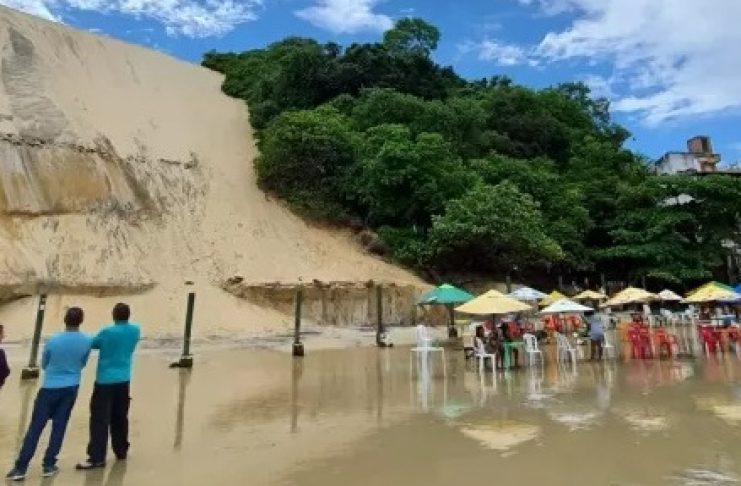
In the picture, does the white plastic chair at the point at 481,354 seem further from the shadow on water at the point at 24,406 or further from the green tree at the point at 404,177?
the green tree at the point at 404,177

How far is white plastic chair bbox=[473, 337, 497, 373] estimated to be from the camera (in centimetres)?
1337

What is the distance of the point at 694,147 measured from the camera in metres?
50.5

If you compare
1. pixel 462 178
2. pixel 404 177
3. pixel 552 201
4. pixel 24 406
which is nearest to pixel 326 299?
pixel 404 177

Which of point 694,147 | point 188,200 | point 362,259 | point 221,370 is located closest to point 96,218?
point 188,200

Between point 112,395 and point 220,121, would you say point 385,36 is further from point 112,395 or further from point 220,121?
point 112,395

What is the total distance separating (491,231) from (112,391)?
21970mm

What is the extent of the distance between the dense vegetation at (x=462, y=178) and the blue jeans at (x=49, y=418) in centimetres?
2171

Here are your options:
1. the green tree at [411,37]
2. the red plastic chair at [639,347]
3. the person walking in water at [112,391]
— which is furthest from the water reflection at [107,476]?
the green tree at [411,37]

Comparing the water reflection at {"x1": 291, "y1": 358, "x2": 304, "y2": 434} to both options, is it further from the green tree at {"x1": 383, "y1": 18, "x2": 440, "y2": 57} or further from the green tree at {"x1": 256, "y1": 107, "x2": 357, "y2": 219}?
the green tree at {"x1": 383, "y1": 18, "x2": 440, "y2": 57}

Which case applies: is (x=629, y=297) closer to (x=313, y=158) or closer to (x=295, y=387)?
(x=295, y=387)

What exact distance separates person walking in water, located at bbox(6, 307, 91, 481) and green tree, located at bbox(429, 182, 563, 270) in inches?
850

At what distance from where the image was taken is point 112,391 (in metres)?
6.16

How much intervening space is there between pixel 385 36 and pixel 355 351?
98.3ft

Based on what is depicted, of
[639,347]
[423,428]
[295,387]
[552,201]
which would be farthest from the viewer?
[552,201]
